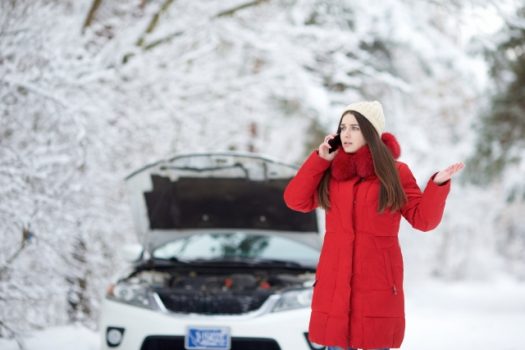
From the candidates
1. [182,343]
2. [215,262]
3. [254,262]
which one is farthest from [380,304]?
[215,262]

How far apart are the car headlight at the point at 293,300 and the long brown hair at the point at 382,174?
1.68 m

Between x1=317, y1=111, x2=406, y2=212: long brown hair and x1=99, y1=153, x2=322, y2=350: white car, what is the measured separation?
5.48ft

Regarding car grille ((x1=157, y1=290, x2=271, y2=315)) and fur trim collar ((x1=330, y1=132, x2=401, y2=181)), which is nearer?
fur trim collar ((x1=330, y1=132, x2=401, y2=181))

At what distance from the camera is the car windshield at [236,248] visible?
19.4ft

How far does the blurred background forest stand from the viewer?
635cm

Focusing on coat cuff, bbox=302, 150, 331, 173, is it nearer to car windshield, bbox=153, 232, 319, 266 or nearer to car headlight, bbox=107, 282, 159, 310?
car headlight, bbox=107, 282, 159, 310

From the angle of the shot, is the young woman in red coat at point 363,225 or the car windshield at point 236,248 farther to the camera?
the car windshield at point 236,248

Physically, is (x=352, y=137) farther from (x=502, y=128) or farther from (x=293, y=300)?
(x=502, y=128)

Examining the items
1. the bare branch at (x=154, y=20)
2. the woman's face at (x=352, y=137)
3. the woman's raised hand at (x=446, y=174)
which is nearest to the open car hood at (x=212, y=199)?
the woman's face at (x=352, y=137)

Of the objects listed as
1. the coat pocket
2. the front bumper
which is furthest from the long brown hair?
the front bumper

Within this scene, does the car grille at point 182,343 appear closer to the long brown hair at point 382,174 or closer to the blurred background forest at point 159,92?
the blurred background forest at point 159,92

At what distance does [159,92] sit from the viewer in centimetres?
903

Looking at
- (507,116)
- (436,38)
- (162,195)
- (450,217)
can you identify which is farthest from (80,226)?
(450,217)

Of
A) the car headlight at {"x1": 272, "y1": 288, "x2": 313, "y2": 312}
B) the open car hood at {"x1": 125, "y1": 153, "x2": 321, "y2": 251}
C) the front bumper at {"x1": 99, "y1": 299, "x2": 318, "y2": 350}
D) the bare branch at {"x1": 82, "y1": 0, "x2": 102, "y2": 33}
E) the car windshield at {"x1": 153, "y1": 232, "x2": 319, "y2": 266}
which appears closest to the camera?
the front bumper at {"x1": 99, "y1": 299, "x2": 318, "y2": 350}
